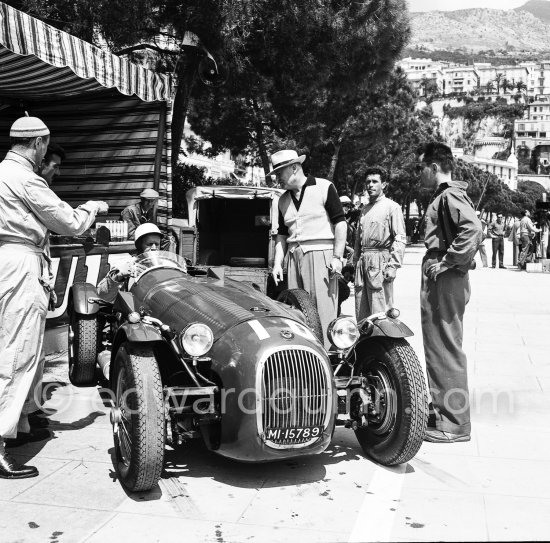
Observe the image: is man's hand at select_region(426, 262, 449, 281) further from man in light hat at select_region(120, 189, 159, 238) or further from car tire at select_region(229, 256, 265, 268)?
car tire at select_region(229, 256, 265, 268)

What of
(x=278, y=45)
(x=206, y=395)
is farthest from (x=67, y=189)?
(x=206, y=395)

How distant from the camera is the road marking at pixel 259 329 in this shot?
418 centimetres

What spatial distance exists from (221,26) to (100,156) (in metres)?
3.50

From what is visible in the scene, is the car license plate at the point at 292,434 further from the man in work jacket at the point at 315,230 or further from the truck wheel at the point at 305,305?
the man in work jacket at the point at 315,230

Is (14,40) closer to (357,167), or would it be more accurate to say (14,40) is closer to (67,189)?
(67,189)

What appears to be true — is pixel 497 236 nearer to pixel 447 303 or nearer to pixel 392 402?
pixel 447 303

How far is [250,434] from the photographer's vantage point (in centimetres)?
404

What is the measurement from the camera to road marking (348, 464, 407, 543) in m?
3.63

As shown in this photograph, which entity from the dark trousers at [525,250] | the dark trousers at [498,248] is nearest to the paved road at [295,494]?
the dark trousers at [525,250]

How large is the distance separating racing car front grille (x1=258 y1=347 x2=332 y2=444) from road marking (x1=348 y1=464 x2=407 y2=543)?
1.56 feet

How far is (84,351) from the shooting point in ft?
18.2

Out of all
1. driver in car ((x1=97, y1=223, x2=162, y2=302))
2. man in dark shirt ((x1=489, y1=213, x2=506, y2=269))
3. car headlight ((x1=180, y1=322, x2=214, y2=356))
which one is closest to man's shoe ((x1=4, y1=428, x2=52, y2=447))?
driver in car ((x1=97, y1=223, x2=162, y2=302))

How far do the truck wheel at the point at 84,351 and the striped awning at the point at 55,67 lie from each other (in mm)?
2897

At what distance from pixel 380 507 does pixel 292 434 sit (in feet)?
1.97
